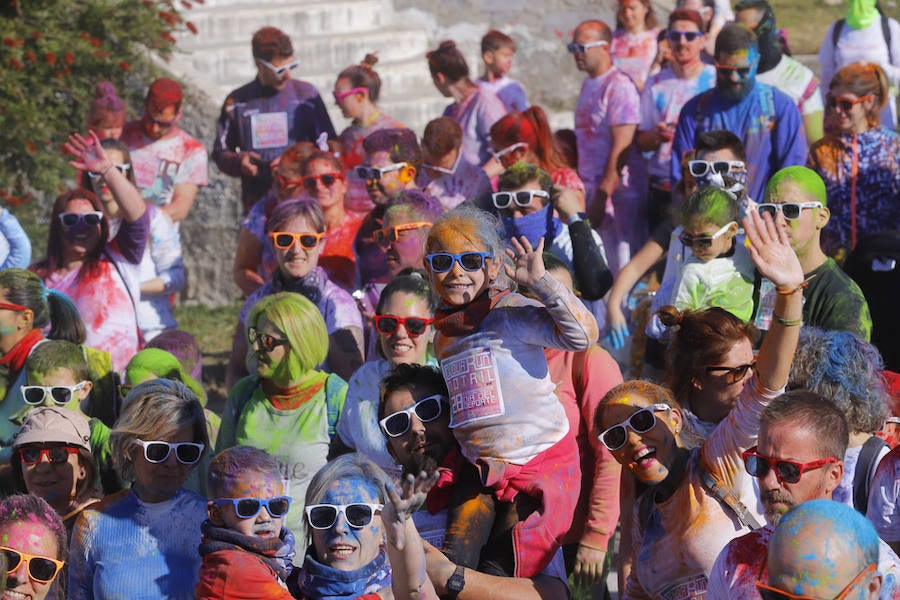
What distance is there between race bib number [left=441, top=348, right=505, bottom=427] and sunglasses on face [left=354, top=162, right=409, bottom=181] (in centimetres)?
299

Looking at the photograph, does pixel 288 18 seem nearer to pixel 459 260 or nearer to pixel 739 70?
pixel 739 70

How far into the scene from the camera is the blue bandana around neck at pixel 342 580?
3.81 metres

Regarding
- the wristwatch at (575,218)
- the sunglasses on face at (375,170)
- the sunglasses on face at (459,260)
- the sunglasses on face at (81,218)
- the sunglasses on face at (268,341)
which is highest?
the sunglasses on face at (459,260)

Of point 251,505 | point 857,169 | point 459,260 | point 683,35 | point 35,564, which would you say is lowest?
point 35,564

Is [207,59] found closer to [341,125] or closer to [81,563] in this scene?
[341,125]

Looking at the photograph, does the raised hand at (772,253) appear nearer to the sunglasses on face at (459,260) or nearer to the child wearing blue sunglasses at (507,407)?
the child wearing blue sunglasses at (507,407)

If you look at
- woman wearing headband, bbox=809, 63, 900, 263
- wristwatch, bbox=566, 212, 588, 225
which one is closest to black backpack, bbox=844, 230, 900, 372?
woman wearing headband, bbox=809, 63, 900, 263

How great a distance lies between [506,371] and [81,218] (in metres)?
3.23

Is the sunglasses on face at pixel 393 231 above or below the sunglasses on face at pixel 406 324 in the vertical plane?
above

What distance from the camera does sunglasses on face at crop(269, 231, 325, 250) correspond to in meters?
6.05

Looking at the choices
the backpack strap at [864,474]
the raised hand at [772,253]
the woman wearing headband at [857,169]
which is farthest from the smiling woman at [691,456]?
the woman wearing headband at [857,169]

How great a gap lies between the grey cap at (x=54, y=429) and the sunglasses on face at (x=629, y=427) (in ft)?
6.33

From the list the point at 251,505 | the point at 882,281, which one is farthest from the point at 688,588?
the point at 882,281

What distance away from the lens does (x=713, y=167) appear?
19.9ft
